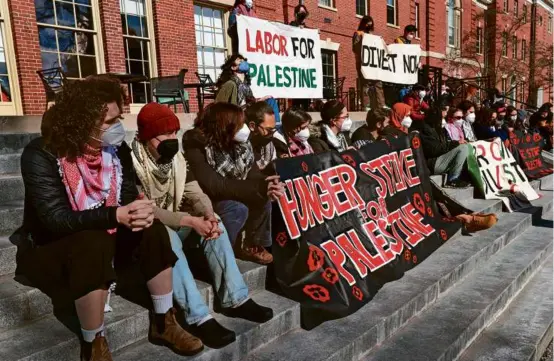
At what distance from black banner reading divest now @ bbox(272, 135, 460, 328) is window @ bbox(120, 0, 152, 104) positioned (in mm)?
6988

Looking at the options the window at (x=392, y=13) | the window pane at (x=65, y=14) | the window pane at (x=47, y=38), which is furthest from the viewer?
the window at (x=392, y=13)

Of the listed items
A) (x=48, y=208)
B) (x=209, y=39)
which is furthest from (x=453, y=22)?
(x=48, y=208)

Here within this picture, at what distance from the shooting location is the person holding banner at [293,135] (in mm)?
3975

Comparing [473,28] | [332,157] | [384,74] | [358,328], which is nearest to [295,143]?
[332,157]

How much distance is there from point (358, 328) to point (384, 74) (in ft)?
26.4

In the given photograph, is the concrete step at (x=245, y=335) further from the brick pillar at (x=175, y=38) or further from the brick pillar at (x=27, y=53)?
the brick pillar at (x=175, y=38)

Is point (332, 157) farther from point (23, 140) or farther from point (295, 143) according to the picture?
point (23, 140)

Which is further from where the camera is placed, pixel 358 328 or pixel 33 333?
pixel 358 328

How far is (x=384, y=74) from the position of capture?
973cm

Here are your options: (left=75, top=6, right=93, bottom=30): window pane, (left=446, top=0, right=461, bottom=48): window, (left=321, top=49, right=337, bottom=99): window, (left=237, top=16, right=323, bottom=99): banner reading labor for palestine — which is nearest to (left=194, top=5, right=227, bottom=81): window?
(left=75, top=6, right=93, bottom=30): window pane

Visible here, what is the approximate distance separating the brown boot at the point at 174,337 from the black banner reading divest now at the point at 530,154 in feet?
24.0

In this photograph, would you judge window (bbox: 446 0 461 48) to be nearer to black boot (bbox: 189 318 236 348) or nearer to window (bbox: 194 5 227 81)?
window (bbox: 194 5 227 81)

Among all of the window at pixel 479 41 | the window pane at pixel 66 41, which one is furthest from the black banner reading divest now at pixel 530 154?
the window at pixel 479 41

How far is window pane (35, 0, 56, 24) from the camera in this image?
8180 millimetres
